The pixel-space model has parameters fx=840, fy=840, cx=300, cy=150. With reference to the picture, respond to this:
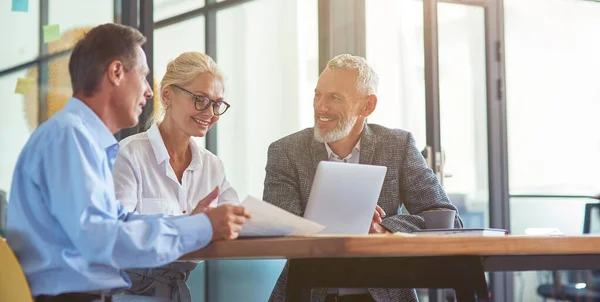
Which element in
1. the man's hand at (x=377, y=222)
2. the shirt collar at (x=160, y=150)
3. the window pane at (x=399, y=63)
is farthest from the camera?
the window pane at (x=399, y=63)

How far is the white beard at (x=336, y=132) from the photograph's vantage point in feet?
9.74

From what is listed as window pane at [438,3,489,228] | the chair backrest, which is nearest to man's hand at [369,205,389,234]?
the chair backrest

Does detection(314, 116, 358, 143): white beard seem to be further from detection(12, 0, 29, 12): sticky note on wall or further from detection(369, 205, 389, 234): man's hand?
detection(12, 0, 29, 12): sticky note on wall

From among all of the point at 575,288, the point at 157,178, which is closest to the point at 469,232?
the point at 157,178

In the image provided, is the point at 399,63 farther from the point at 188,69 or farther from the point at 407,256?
the point at 407,256

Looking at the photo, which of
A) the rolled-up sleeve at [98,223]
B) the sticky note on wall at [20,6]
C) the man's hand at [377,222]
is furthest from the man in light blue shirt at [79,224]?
the sticky note on wall at [20,6]

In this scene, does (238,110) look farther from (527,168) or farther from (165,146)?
(527,168)

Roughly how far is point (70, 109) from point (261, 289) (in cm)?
273

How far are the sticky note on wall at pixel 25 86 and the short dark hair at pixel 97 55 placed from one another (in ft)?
6.60

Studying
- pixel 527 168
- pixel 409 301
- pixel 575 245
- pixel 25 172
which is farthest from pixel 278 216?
pixel 527 168

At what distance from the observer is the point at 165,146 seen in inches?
109

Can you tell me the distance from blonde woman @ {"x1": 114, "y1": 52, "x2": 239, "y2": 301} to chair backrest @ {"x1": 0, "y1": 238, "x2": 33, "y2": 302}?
908mm

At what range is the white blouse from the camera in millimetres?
2561

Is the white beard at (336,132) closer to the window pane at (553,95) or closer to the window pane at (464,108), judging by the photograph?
the window pane at (464,108)
